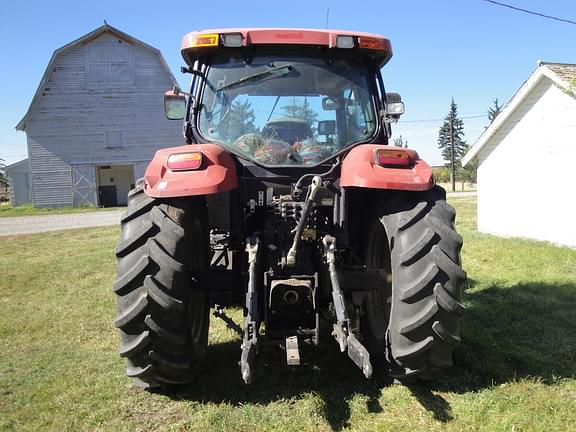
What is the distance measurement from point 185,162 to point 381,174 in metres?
1.27

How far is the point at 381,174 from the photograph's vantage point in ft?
11.1

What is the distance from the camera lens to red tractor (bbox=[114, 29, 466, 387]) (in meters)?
3.25

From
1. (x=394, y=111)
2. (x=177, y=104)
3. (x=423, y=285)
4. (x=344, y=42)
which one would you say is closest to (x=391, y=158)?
(x=423, y=285)

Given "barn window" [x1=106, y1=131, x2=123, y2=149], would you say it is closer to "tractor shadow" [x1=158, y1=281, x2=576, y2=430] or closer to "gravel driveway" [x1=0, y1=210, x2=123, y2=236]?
"gravel driveway" [x1=0, y1=210, x2=123, y2=236]

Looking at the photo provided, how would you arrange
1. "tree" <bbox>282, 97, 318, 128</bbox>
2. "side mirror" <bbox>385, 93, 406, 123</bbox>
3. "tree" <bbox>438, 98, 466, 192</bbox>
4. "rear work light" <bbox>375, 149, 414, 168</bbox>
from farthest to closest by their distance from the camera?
"tree" <bbox>438, 98, 466, 192</bbox> → "side mirror" <bbox>385, 93, 406, 123</bbox> → "tree" <bbox>282, 97, 318, 128</bbox> → "rear work light" <bbox>375, 149, 414, 168</bbox>

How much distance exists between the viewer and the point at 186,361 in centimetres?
340

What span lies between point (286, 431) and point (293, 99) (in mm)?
2460

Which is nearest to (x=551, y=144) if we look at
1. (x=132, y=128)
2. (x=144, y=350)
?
(x=144, y=350)

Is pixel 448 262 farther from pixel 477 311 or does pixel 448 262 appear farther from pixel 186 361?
pixel 477 311

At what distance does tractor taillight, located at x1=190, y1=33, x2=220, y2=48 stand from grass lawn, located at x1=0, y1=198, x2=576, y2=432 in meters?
2.51

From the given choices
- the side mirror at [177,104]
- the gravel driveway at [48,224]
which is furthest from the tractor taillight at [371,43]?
the gravel driveway at [48,224]

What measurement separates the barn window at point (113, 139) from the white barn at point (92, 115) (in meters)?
0.04

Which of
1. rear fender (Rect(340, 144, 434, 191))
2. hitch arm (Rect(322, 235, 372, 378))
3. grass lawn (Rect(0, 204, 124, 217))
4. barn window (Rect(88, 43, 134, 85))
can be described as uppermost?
barn window (Rect(88, 43, 134, 85))

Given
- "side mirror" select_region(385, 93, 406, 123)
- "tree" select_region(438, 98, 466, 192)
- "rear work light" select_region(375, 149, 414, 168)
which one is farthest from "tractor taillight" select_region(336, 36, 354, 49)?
"tree" select_region(438, 98, 466, 192)
